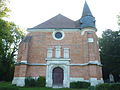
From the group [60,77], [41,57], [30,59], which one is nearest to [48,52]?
[41,57]

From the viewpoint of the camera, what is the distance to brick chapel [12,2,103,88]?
19594 mm

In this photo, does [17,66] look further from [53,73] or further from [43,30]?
[43,30]

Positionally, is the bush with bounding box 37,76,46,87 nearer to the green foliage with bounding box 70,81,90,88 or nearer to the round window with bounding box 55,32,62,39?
the green foliage with bounding box 70,81,90,88

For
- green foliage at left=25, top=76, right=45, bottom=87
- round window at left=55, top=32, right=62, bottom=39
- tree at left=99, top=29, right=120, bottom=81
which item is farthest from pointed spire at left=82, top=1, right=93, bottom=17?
green foliage at left=25, top=76, right=45, bottom=87

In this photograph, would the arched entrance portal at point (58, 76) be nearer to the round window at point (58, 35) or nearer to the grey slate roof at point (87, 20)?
the round window at point (58, 35)

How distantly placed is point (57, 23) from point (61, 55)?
638 cm

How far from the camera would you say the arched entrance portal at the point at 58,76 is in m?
20.0

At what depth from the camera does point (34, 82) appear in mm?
19312

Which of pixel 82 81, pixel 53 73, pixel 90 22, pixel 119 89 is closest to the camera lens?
pixel 119 89

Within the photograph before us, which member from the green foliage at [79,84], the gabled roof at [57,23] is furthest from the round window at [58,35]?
the green foliage at [79,84]

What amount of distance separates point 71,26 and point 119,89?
45.9 ft

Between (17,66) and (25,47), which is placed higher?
(25,47)

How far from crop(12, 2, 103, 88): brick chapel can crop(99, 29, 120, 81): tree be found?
9.66 meters

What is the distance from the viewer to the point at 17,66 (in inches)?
798
